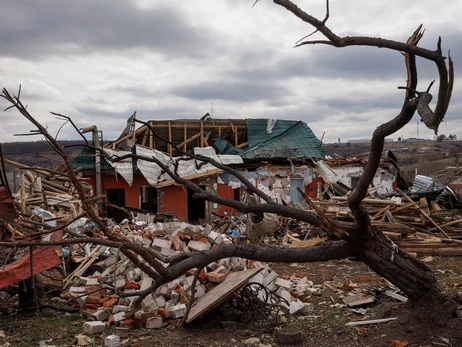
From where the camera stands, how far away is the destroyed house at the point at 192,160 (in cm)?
2184

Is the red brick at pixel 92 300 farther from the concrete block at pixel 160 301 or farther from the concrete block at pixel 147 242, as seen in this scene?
the concrete block at pixel 147 242

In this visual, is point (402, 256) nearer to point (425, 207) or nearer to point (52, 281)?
point (52, 281)

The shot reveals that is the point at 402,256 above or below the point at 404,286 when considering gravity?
above

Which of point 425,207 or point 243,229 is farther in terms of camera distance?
point 243,229

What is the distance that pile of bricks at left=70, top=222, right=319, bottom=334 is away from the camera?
25.1 ft

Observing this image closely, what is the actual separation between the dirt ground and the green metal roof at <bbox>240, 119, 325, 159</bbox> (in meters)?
15.9

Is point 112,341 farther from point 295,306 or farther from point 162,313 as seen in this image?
point 295,306

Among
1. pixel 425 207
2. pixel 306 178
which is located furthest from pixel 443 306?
pixel 306 178

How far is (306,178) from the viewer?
23672mm

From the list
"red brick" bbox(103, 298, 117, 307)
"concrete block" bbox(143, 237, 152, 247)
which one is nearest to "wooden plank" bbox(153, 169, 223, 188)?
"concrete block" bbox(143, 237, 152, 247)

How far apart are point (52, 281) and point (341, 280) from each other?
640 cm

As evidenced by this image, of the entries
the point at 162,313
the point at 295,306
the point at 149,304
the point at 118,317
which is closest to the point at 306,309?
the point at 295,306

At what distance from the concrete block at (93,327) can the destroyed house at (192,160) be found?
1291 centimetres

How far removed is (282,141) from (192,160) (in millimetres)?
6033
